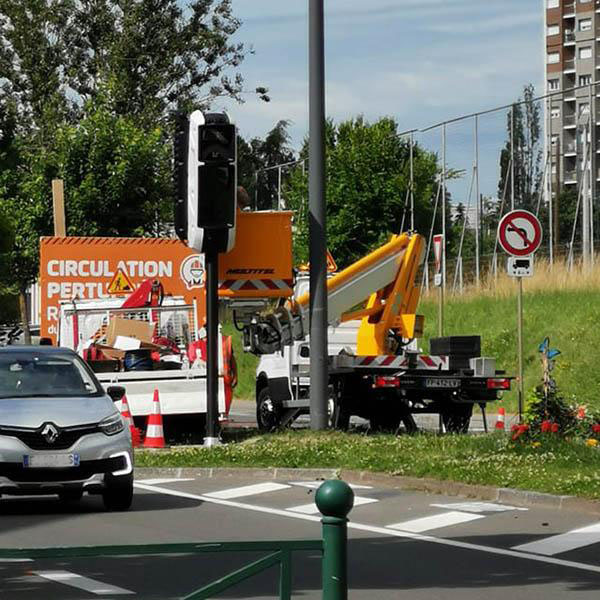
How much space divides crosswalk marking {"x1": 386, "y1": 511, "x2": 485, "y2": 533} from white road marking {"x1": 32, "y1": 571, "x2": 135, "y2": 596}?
20.6 feet

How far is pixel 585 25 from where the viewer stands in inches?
5118

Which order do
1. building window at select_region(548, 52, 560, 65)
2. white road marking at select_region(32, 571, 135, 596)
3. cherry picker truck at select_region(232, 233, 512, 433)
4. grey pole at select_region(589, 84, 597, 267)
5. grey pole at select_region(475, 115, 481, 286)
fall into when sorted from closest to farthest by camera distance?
1. white road marking at select_region(32, 571, 135, 596)
2. cherry picker truck at select_region(232, 233, 512, 433)
3. grey pole at select_region(589, 84, 597, 267)
4. grey pole at select_region(475, 115, 481, 286)
5. building window at select_region(548, 52, 560, 65)

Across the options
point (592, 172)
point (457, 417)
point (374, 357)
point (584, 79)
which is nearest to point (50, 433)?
point (374, 357)

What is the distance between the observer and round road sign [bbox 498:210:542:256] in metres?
20.1

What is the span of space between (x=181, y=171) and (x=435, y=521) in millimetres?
8427

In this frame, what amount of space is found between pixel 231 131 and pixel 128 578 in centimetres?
1420

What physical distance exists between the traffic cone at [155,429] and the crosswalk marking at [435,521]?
7.38 meters

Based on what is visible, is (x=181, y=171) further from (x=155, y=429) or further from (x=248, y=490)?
(x=248, y=490)

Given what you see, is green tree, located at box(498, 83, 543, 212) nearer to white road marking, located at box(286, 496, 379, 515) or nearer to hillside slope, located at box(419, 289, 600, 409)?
hillside slope, located at box(419, 289, 600, 409)

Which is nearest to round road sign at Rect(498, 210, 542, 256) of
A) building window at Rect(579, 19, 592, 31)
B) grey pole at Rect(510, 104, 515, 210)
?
grey pole at Rect(510, 104, 515, 210)

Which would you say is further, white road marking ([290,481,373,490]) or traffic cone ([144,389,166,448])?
traffic cone ([144,389,166,448])

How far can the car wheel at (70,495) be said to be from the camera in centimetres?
1342

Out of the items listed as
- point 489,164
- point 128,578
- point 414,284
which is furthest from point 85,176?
point 128,578

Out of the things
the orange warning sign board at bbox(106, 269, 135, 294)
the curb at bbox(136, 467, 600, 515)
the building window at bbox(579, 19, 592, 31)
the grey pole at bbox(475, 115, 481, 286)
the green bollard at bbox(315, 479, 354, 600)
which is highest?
the building window at bbox(579, 19, 592, 31)
